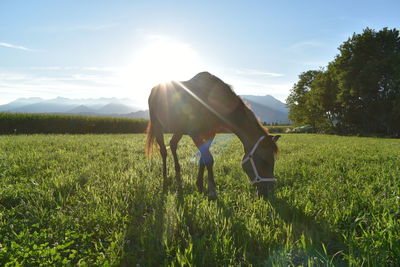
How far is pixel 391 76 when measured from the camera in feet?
97.5

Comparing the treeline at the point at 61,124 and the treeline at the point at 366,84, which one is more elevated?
the treeline at the point at 366,84

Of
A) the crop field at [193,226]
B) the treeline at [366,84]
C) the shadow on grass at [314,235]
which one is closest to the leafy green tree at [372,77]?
the treeline at [366,84]

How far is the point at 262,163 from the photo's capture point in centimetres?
373

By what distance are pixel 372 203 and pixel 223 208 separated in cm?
211

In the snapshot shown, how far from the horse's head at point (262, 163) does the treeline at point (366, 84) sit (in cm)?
3629

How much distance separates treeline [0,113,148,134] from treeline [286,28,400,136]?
118 feet

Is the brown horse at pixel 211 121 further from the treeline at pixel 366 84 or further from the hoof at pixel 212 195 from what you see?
the treeline at pixel 366 84

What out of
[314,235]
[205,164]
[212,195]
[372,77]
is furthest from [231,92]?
[372,77]

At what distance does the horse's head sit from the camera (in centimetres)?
366

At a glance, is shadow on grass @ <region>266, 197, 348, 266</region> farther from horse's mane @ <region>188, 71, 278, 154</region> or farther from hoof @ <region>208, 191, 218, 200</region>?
horse's mane @ <region>188, 71, 278, 154</region>

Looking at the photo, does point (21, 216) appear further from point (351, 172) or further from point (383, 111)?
point (383, 111)

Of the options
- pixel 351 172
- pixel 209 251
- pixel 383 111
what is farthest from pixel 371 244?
pixel 383 111

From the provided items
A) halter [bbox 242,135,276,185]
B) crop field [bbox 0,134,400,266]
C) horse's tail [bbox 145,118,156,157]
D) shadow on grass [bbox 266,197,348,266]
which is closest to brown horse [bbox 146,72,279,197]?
halter [bbox 242,135,276,185]

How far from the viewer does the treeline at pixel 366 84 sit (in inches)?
1217
